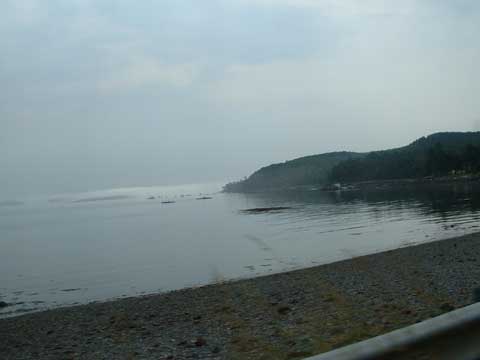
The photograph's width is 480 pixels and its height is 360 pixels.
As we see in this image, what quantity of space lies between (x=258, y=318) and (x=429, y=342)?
7330 millimetres

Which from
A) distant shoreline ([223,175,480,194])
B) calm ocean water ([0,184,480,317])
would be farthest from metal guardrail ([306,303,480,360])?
distant shoreline ([223,175,480,194])

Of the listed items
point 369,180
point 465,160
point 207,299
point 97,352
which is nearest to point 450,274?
point 207,299

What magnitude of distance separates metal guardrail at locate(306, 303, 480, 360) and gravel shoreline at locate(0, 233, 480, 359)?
304 cm

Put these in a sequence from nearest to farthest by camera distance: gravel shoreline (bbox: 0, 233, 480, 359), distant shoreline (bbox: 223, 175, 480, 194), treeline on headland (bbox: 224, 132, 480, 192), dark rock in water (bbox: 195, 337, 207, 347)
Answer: gravel shoreline (bbox: 0, 233, 480, 359) → dark rock in water (bbox: 195, 337, 207, 347) → distant shoreline (bbox: 223, 175, 480, 194) → treeline on headland (bbox: 224, 132, 480, 192)

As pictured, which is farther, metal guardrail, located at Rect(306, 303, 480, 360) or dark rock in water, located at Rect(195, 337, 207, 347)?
dark rock in water, located at Rect(195, 337, 207, 347)

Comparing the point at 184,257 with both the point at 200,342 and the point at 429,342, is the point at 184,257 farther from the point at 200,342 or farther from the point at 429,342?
the point at 429,342

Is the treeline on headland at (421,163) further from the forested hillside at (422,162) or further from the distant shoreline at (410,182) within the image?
the distant shoreline at (410,182)

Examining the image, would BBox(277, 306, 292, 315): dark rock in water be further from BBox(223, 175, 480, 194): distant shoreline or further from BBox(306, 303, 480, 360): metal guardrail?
BBox(223, 175, 480, 194): distant shoreline

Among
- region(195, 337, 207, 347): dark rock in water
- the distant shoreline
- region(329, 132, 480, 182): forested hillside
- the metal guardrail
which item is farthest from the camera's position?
region(329, 132, 480, 182): forested hillside

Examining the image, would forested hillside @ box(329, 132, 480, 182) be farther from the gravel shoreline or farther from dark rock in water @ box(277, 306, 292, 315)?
dark rock in water @ box(277, 306, 292, 315)

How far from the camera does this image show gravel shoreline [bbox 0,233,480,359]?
761cm

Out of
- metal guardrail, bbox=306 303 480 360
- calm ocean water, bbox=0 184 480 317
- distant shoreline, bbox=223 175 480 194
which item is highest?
metal guardrail, bbox=306 303 480 360

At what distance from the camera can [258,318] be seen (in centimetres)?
987

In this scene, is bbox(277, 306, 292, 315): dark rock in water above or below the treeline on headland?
below
